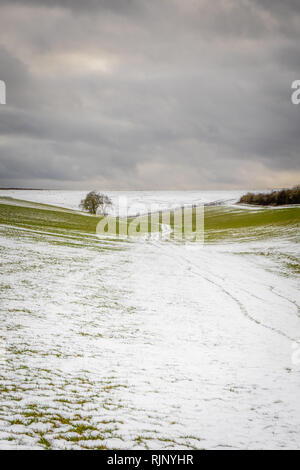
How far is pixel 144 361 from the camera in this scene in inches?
396

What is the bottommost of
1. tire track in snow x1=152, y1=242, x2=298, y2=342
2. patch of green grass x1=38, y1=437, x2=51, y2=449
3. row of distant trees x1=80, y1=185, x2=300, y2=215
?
A: tire track in snow x1=152, y1=242, x2=298, y2=342

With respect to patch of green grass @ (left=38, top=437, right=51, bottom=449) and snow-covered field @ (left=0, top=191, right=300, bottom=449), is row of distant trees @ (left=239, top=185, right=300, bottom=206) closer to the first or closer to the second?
snow-covered field @ (left=0, top=191, right=300, bottom=449)

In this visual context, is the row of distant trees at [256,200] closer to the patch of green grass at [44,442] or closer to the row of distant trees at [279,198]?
the row of distant trees at [279,198]

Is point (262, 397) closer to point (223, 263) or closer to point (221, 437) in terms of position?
point (221, 437)

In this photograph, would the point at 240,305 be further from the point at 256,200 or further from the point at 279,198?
the point at 256,200

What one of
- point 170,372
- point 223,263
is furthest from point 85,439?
point 223,263

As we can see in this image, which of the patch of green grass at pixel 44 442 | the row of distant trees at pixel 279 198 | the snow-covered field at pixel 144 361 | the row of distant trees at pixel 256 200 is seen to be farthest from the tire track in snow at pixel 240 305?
the row of distant trees at pixel 279 198

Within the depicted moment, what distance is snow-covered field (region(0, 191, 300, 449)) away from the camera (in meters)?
6.50

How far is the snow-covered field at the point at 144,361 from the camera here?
650cm

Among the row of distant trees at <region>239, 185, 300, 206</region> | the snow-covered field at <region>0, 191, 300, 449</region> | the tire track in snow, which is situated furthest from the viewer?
the row of distant trees at <region>239, 185, 300, 206</region>

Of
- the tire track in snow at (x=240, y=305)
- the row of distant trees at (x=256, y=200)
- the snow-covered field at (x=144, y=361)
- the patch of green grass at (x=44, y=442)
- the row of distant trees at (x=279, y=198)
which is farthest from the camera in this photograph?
the row of distant trees at (x=279, y=198)

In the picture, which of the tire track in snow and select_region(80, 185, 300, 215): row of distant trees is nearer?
the tire track in snow

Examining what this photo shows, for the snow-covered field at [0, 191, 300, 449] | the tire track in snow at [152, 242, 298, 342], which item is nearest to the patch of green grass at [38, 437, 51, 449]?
the snow-covered field at [0, 191, 300, 449]

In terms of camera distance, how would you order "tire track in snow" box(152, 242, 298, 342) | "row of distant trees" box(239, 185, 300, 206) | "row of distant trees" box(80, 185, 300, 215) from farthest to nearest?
1. "row of distant trees" box(239, 185, 300, 206)
2. "row of distant trees" box(80, 185, 300, 215)
3. "tire track in snow" box(152, 242, 298, 342)
